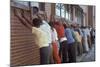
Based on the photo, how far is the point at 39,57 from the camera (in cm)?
213

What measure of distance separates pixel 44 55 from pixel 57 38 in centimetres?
24

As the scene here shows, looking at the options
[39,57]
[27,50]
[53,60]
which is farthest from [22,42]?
[53,60]

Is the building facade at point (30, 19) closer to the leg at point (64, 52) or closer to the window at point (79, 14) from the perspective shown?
the window at point (79, 14)

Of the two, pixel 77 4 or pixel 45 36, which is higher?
pixel 77 4

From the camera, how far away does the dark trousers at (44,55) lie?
213 cm

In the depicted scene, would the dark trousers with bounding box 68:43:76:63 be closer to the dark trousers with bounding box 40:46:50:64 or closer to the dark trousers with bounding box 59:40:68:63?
the dark trousers with bounding box 59:40:68:63

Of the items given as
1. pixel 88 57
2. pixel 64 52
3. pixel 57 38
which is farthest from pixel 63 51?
pixel 88 57

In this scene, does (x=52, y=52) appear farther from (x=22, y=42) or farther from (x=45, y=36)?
(x=22, y=42)

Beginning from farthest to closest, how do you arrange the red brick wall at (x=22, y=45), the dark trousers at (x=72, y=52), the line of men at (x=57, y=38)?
the dark trousers at (x=72, y=52) < the line of men at (x=57, y=38) < the red brick wall at (x=22, y=45)

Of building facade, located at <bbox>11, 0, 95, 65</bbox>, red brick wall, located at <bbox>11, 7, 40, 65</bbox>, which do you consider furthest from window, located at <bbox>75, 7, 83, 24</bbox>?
red brick wall, located at <bbox>11, 7, 40, 65</bbox>

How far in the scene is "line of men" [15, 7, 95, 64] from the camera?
2107mm

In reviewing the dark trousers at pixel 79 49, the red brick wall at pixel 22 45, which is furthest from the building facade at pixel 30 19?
the dark trousers at pixel 79 49

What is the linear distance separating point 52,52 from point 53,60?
0.31 ft
